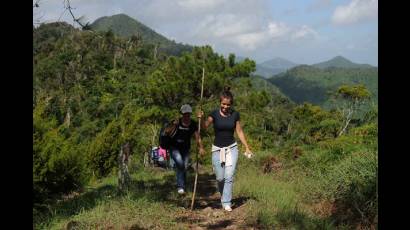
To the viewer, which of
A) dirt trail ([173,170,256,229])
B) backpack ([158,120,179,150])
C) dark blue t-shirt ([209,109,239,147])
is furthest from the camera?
backpack ([158,120,179,150])

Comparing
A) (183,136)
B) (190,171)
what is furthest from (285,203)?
(190,171)

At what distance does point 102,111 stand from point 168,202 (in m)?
43.7

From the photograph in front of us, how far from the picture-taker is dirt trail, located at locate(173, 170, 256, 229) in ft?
20.9

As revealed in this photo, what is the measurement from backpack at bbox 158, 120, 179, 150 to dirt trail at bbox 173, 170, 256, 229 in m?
0.96

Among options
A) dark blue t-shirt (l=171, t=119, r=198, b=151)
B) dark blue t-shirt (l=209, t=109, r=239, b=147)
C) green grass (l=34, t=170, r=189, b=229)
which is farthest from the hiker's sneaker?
dark blue t-shirt (l=171, t=119, r=198, b=151)

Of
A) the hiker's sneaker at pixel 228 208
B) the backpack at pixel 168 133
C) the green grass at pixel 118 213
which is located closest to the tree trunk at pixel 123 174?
the green grass at pixel 118 213

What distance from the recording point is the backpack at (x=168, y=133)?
328 inches

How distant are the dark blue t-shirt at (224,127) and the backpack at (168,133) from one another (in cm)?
137

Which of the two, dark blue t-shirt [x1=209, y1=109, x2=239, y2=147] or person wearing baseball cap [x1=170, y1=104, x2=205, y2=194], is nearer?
dark blue t-shirt [x1=209, y1=109, x2=239, y2=147]

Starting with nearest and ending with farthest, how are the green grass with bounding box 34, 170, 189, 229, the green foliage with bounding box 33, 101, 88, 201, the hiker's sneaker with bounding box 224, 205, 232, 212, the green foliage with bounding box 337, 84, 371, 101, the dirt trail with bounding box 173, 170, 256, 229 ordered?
the green grass with bounding box 34, 170, 189, 229
the dirt trail with bounding box 173, 170, 256, 229
the hiker's sneaker with bounding box 224, 205, 232, 212
the green foliage with bounding box 33, 101, 88, 201
the green foliage with bounding box 337, 84, 371, 101

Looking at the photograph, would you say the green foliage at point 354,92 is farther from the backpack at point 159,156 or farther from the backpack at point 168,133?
the backpack at point 168,133

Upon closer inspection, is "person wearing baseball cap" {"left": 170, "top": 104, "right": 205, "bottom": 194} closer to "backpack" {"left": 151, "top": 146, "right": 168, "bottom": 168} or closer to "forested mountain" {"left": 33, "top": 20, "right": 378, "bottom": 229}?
"forested mountain" {"left": 33, "top": 20, "right": 378, "bottom": 229}

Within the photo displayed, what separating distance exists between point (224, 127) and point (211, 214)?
1.26 meters

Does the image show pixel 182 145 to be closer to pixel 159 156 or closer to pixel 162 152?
pixel 162 152
